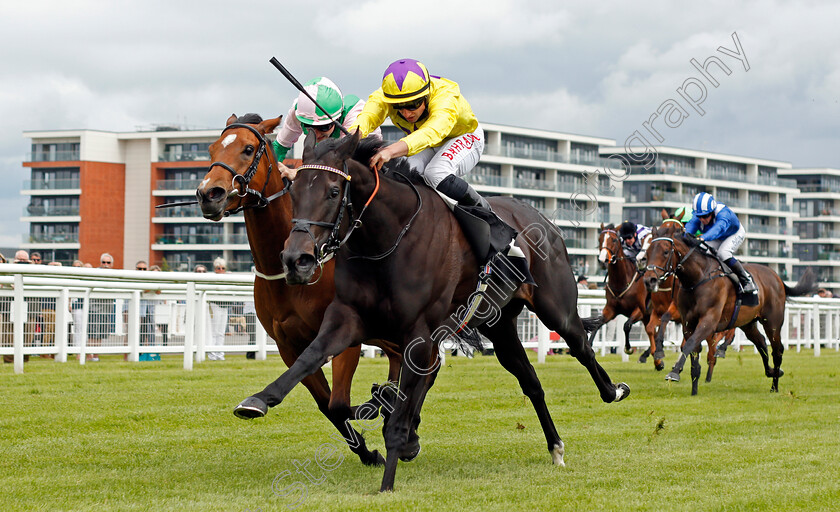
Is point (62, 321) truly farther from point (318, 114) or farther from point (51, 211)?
point (51, 211)

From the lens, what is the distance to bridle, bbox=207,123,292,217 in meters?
4.96

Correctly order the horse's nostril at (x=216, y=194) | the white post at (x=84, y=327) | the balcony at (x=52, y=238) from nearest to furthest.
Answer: the horse's nostril at (x=216, y=194) < the white post at (x=84, y=327) < the balcony at (x=52, y=238)

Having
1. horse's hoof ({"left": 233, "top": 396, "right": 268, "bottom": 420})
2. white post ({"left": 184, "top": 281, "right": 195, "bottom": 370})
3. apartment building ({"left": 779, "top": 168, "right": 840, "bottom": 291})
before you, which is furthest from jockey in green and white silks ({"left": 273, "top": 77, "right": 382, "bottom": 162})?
apartment building ({"left": 779, "top": 168, "right": 840, "bottom": 291})

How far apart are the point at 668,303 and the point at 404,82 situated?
11.5 meters

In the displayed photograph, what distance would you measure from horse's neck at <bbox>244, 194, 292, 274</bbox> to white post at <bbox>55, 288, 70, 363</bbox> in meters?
5.69

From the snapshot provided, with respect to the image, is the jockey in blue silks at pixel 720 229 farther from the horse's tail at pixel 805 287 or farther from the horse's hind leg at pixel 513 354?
the horse's hind leg at pixel 513 354

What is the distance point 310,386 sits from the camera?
17.4 ft

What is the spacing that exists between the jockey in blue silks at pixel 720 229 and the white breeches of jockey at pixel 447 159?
672 centimetres

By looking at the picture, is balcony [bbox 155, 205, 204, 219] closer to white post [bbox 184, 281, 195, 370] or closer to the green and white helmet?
white post [bbox 184, 281, 195, 370]

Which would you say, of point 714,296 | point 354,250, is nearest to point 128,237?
point 714,296

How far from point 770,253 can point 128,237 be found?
57.0 m

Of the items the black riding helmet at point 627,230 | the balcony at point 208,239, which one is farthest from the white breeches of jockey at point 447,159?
the balcony at point 208,239

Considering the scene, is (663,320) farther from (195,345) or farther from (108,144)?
(108,144)

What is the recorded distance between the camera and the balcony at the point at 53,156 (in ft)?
230
